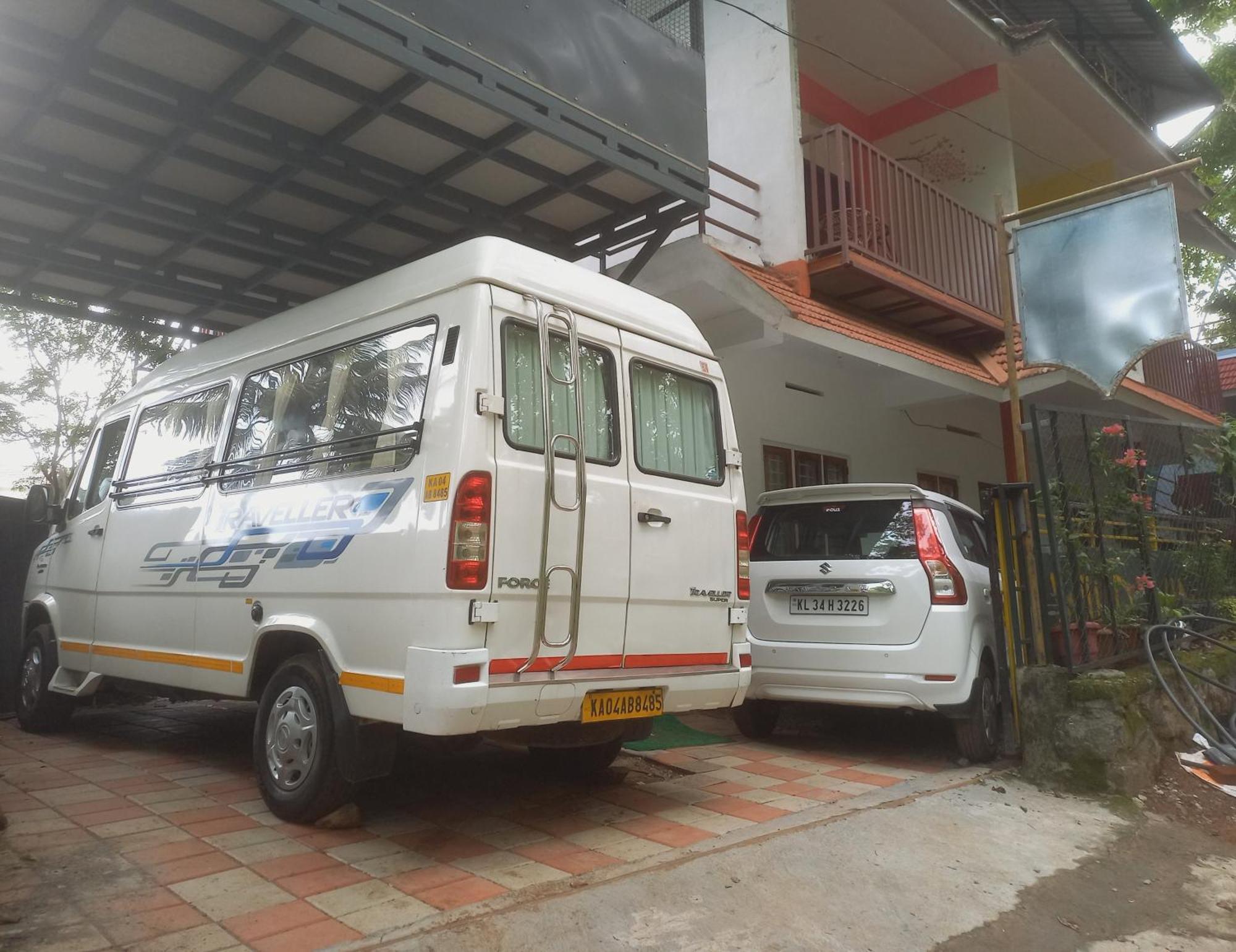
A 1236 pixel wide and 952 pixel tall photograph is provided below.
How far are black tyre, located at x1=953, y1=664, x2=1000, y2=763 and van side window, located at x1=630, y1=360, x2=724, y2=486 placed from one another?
2.18m

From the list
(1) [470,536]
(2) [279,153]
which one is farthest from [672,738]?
(2) [279,153]

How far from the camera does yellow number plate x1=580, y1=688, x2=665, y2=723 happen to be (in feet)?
12.5

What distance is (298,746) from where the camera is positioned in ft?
12.9

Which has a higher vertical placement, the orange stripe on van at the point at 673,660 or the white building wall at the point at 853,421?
the white building wall at the point at 853,421

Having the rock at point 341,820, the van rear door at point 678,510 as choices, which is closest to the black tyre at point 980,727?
the van rear door at point 678,510

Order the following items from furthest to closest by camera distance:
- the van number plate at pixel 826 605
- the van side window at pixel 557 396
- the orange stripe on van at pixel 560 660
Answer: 1. the van number plate at pixel 826 605
2. the van side window at pixel 557 396
3. the orange stripe on van at pixel 560 660

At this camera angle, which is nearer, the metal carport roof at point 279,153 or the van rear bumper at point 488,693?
the van rear bumper at point 488,693

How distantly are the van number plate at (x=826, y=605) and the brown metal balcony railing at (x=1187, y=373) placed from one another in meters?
8.85

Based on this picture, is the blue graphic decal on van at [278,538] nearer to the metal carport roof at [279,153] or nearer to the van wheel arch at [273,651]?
the van wheel arch at [273,651]

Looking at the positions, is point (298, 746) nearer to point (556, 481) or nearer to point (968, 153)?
point (556, 481)

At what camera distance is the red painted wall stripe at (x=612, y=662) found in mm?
3492

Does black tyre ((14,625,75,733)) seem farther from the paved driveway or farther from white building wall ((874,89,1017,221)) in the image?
white building wall ((874,89,1017,221))

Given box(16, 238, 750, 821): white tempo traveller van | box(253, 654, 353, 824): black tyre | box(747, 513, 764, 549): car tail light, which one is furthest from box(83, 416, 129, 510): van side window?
box(747, 513, 764, 549): car tail light

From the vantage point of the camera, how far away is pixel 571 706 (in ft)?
12.2
